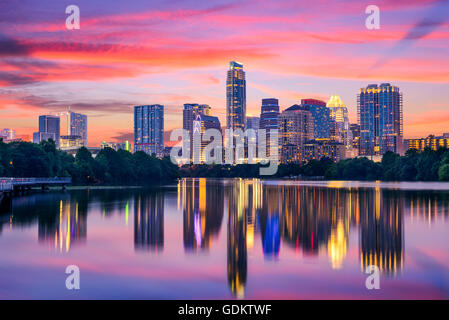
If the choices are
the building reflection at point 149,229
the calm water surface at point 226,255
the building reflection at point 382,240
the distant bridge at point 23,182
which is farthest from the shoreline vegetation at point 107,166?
the building reflection at point 382,240

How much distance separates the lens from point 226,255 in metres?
25.2

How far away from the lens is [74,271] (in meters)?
21.2

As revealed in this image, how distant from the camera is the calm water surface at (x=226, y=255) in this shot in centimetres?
1836

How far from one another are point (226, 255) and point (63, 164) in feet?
331

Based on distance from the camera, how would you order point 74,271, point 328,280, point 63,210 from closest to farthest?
point 328,280, point 74,271, point 63,210

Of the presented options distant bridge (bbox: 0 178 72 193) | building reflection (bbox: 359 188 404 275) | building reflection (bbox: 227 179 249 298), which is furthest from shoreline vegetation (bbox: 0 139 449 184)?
building reflection (bbox: 359 188 404 275)

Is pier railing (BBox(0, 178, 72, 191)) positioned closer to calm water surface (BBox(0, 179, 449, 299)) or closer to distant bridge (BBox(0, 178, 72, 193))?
distant bridge (BBox(0, 178, 72, 193))

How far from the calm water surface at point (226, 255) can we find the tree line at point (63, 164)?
6609cm

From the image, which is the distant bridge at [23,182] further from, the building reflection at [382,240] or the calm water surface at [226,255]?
the building reflection at [382,240]

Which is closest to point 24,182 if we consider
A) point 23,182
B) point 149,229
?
point 23,182
